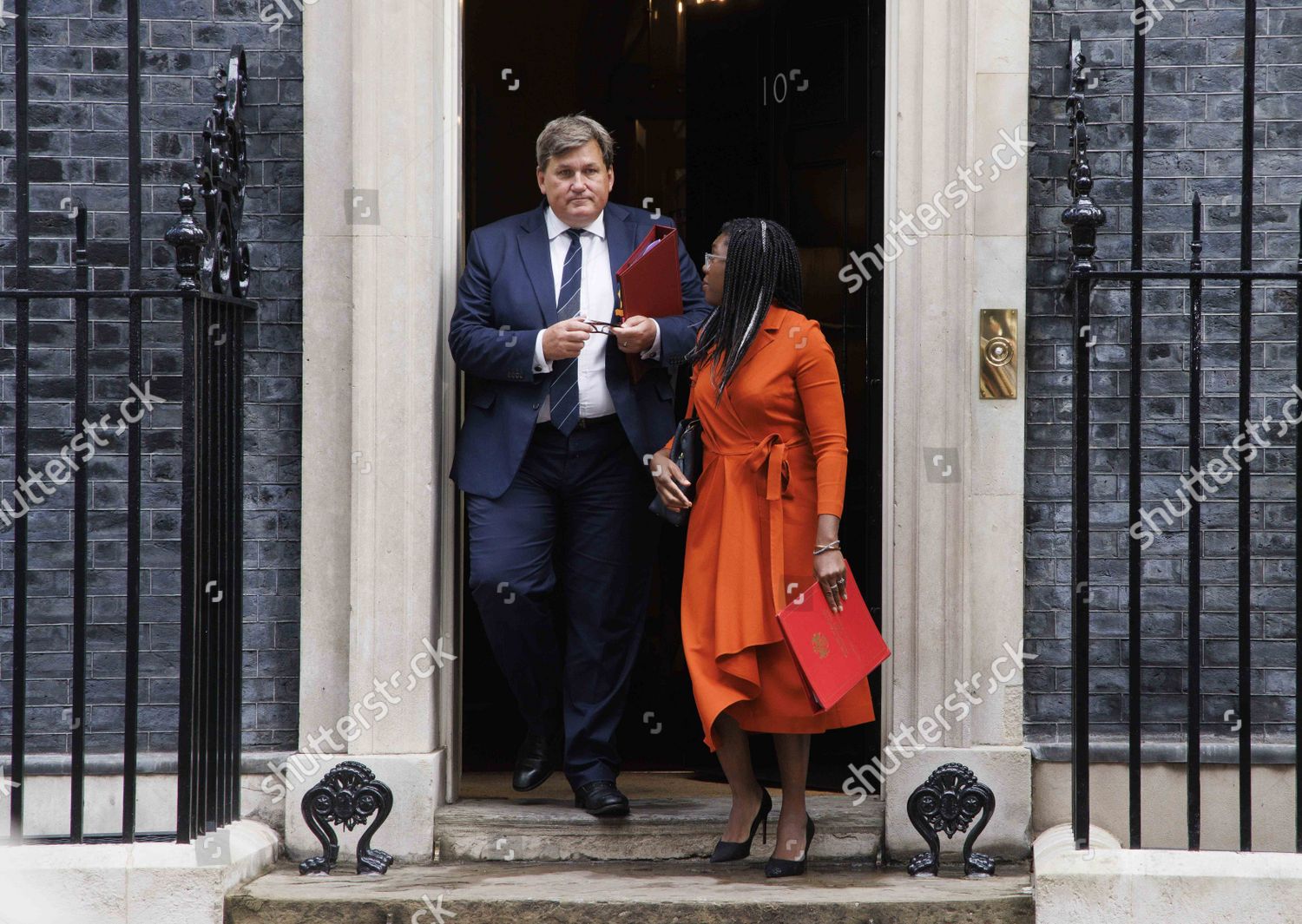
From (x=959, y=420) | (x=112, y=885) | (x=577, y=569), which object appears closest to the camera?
(x=112, y=885)

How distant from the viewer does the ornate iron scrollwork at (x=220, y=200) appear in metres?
4.41

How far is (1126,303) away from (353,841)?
311cm

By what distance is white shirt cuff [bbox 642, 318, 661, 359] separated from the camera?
4.79 meters

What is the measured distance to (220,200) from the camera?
4668 millimetres

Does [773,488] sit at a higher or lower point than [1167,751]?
higher

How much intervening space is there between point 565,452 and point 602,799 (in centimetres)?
115

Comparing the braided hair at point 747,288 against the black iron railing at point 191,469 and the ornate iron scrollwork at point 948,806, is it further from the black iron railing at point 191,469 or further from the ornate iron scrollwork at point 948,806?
the black iron railing at point 191,469

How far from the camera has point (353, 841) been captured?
4.89 m

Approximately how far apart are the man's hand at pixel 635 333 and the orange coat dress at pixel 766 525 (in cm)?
32

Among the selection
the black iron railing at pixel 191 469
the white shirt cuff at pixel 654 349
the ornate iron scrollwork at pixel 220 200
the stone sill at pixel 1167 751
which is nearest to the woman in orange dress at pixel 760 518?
the white shirt cuff at pixel 654 349

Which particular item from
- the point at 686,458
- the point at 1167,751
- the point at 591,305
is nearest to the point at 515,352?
the point at 591,305

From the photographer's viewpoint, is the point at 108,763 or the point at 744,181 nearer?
the point at 108,763

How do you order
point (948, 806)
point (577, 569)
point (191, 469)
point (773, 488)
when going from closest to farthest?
1. point (191, 469)
2. point (773, 488)
3. point (948, 806)
4. point (577, 569)

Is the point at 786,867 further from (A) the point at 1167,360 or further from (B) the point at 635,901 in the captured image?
(A) the point at 1167,360
